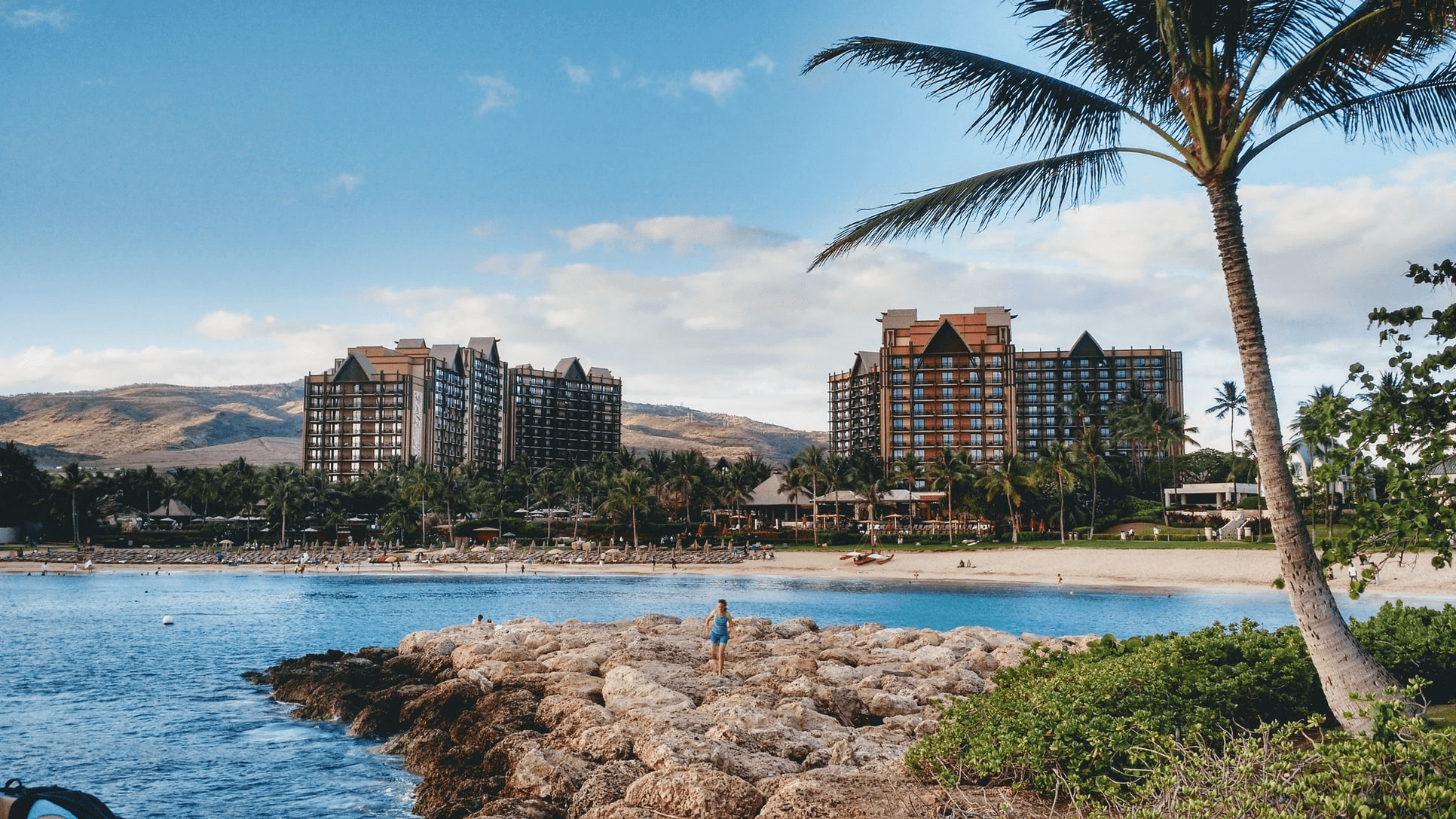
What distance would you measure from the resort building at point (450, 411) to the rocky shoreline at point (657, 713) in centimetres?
11807

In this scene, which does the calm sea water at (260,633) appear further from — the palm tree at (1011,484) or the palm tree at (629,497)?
the palm tree at (1011,484)

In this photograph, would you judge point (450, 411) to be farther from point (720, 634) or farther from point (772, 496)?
point (720, 634)

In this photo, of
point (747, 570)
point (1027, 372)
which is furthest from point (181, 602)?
point (1027, 372)

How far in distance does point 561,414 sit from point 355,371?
129ft

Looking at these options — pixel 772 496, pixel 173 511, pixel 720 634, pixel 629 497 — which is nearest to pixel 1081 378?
pixel 772 496

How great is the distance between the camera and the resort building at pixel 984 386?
126m

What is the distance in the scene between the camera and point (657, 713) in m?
13.9

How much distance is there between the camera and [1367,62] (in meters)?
8.55

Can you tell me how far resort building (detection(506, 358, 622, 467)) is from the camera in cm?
17425

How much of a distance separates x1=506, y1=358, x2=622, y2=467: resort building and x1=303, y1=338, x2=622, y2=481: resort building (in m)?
0.14

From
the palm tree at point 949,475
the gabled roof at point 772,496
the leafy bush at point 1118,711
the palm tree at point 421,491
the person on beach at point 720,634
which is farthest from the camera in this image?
the gabled roof at point 772,496

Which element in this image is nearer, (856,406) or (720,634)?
(720,634)

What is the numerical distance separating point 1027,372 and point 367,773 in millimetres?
139204

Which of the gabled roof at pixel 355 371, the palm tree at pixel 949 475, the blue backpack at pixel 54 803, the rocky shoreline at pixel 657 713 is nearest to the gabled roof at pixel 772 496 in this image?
the palm tree at pixel 949 475
